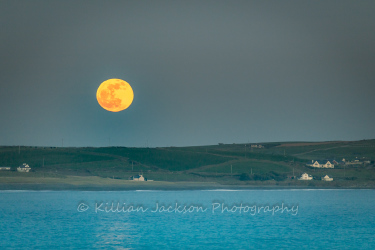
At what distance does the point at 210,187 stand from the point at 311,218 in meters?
86.7

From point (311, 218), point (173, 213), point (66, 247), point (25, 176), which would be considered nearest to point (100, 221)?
point (173, 213)

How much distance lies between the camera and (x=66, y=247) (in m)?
44.7

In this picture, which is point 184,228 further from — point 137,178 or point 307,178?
point 307,178

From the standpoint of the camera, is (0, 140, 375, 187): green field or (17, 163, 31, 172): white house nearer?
(17, 163, 31, 172): white house

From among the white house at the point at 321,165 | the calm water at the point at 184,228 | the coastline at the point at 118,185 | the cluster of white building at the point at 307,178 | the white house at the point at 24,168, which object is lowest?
the calm water at the point at 184,228

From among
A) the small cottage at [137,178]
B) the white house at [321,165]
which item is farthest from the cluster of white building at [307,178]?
the small cottage at [137,178]

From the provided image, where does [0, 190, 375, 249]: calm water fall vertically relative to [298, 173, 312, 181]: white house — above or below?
below

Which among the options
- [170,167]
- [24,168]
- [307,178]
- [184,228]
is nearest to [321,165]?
[307,178]

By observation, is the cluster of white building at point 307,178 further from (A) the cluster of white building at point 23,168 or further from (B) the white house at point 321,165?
(A) the cluster of white building at point 23,168

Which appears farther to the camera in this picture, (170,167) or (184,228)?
(170,167)

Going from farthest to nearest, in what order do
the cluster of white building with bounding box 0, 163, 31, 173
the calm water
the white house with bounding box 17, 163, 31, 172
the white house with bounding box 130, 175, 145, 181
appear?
the cluster of white building with bounding box 0, 163, 31, 173 < the white house with bounding box 17, 163, 31, 172 < the white house with bounding box 130, 175, 145, 181 < the calm water

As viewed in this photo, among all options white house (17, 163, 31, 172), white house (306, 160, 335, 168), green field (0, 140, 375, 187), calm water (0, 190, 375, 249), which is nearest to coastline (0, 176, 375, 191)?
green field (0, 140, 375, 187)

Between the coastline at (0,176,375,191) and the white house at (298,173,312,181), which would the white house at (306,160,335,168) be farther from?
the coastline at (0,176,375,191)

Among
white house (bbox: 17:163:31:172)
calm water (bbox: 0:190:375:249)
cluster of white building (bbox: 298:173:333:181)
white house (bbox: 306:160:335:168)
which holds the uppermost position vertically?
white house (bbox: 306:160:335:168)
